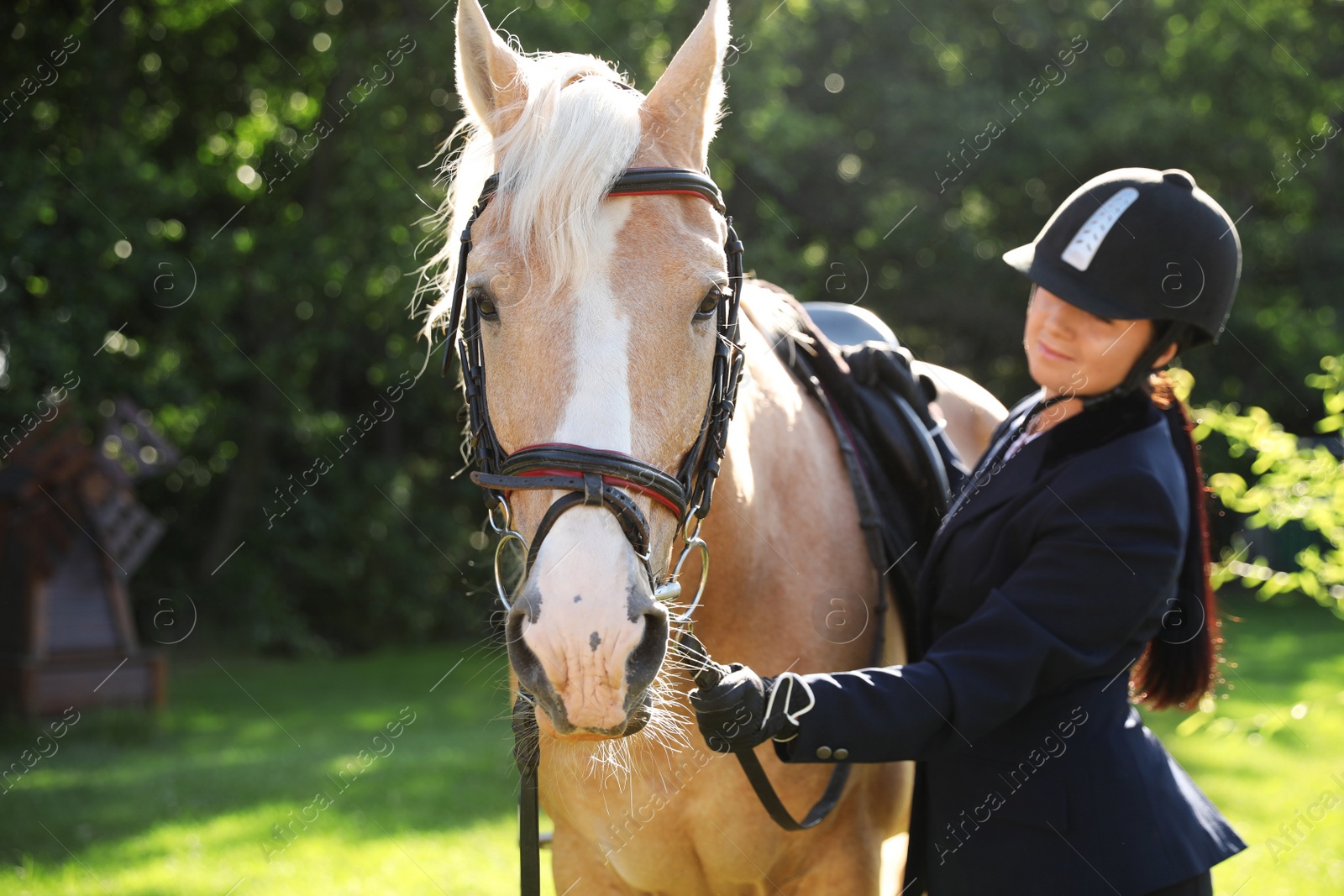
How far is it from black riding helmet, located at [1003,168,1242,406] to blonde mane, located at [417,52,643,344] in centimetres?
81

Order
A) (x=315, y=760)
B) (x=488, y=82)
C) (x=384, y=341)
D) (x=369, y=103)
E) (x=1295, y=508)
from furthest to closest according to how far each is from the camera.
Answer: (x=384, y=341) → (x=369, y=103) → (x=315, y=760) → (x=1295, y=508) → (x=488, y=82)

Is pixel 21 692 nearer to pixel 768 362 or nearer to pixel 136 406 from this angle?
pixel 136 406

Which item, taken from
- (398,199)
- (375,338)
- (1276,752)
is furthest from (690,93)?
(375,338)

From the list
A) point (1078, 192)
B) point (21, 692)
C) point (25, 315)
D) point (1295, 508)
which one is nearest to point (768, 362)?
point (1078, 192)

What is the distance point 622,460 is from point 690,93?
834mm

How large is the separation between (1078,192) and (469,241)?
1.23 metres

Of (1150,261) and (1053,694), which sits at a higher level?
(1150,261)

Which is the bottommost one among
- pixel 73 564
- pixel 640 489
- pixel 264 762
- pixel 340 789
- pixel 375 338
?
pixel 264 762

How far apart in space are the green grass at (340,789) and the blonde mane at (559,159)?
2.77ft

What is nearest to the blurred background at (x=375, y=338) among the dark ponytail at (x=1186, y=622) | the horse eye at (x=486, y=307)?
the dark ponytail at (x=1186, y=622)

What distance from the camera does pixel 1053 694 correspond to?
1.92m

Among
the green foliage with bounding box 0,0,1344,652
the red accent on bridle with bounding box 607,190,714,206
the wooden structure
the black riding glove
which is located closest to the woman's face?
the red accent on bridle with bounding box 607,190,714,206

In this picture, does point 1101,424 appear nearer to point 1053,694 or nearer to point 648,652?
point 1053,694

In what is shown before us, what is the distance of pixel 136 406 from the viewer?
10.9 meters
